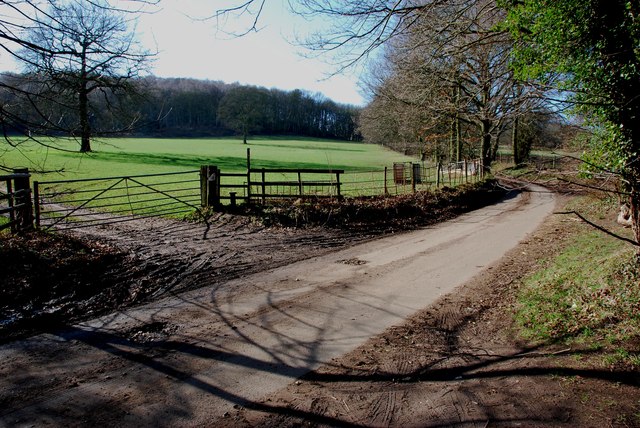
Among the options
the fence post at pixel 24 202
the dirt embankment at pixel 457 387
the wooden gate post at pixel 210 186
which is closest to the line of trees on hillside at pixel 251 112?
the wooden gate post at pixel 210 186

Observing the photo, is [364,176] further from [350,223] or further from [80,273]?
[80,273]

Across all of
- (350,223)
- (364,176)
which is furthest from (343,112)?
(350,223)

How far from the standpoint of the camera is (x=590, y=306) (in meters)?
6.21

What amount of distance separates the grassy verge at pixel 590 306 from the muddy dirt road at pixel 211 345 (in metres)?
1.70

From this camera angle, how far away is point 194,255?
10.5m

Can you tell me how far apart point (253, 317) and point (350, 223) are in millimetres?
8485

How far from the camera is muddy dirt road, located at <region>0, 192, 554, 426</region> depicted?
4.45 meters

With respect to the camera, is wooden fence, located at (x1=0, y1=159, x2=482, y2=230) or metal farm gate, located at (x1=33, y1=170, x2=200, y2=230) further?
metal farm gate, located at (x1=33, y1=170, x2=200, y2=230)

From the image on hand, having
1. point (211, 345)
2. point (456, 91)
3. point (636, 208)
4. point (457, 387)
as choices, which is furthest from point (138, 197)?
point (456, 91)

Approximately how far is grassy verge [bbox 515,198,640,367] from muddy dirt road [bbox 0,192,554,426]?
1702mm

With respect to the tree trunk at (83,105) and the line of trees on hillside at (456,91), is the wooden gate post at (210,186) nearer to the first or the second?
the line of trees on hillside at (456,91)

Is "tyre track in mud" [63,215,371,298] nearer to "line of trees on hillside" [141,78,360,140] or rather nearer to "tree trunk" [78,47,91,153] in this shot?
"tree trunk" [78,47,91,153]

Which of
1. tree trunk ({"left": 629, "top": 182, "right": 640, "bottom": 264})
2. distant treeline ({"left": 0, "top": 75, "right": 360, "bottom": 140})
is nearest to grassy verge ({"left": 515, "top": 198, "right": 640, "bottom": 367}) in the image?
tree trunk ({"left": 629, "top": 182, "right": 640, "bottom": 264})

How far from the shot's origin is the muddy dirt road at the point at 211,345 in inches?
175
